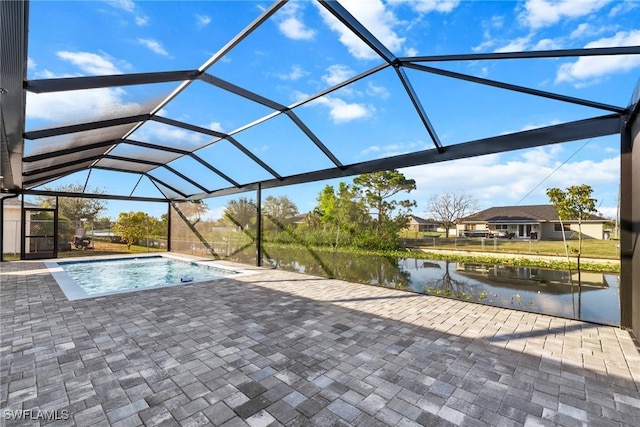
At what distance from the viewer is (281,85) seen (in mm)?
4441

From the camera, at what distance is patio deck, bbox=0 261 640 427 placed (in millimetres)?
2045

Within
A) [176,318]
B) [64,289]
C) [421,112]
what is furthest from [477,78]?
[64,289]

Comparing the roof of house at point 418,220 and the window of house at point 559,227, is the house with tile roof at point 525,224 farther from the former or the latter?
the roof of house at point 418,220

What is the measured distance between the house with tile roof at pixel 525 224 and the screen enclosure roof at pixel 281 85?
3.31 meters

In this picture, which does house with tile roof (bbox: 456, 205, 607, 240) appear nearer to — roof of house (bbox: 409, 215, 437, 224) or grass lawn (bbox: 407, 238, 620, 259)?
grass lawn (bbox: 407, 238, 620, 259)

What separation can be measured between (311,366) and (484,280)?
7.06 meters

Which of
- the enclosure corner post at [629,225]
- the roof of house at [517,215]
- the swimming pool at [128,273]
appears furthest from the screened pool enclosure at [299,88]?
Answer: the roof of house at [517,215]

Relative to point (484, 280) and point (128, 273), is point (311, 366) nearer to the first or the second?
point (484, 280)

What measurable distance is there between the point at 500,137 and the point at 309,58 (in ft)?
10.2

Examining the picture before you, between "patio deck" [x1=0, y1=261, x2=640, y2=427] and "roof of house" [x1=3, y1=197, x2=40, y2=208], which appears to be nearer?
"patio deck" [x1=0, y1=261, x2=640, y2=427]

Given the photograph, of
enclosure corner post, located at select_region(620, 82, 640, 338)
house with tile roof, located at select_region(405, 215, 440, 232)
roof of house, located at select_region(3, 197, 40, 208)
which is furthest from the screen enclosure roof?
house with tile roof, located at select_region(405, 215, 440, 232)

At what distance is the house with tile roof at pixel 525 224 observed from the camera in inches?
237

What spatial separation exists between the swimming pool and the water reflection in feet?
6.75

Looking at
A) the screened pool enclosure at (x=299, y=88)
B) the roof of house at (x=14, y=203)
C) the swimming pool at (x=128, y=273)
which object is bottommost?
the swimming pool at (x=128, y=273)
